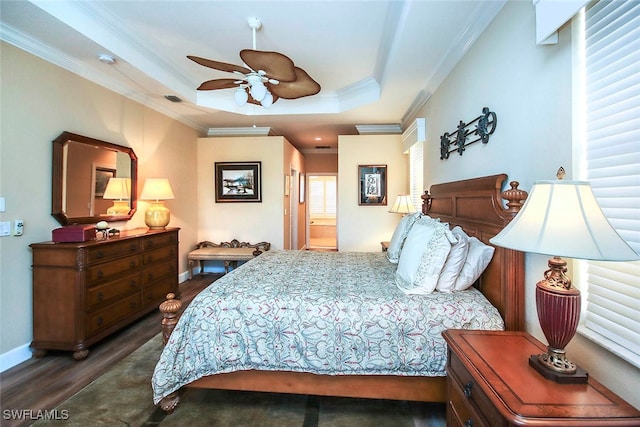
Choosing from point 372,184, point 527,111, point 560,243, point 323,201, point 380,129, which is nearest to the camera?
point 560,243

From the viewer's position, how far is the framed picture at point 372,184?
508 cm

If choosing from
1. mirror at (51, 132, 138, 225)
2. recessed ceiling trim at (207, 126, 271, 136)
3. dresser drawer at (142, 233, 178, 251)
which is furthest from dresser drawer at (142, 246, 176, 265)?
recessed ceiling trim at (207, 126, 271, 136)

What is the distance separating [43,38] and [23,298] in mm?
2177

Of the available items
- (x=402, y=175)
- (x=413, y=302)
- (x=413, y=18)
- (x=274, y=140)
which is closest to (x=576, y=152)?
(x=413, y=302)

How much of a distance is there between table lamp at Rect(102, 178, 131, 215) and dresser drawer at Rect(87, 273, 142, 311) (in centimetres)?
87

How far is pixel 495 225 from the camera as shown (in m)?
1.82

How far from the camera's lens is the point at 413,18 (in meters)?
2.12

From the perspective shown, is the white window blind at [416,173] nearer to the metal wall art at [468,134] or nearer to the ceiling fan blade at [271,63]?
the metal wall art at [468,134]

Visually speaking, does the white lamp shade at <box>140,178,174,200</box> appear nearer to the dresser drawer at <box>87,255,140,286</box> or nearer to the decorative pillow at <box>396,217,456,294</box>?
the dresser drawer at <box>87,255,140,286</box>

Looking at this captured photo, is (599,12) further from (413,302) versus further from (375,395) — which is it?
(375,395)

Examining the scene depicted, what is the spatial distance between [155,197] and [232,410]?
2.77 m

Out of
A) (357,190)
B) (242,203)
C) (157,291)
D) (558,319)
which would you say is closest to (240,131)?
(242,203)

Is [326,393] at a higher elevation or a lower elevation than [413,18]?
lower

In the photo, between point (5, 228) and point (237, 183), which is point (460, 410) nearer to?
point (5, 228)
